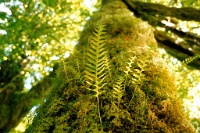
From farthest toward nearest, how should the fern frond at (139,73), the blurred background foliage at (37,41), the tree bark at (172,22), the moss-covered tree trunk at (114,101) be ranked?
the blurred background foliage at (37,41) < the tree bark at (172,22) < the fern frond at (139,73) < the moss-covered tree trunk at (114,101)

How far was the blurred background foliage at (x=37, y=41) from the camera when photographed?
271 inches

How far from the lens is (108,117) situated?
1.50m

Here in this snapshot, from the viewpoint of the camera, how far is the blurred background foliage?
6.88 metres

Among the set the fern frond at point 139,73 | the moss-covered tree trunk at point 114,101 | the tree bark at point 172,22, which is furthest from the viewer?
the tree bark at point 172,22

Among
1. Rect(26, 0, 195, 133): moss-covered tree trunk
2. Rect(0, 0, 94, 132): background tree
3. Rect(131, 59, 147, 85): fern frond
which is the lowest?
Rect(0, 0, 94, 132): background tree

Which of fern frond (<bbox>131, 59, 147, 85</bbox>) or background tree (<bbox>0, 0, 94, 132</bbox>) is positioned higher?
fern frond (<bbox>131, 59, 147, 85</bbox>)

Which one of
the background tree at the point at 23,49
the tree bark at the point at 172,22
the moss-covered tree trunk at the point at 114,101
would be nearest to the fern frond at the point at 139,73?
the moss-covered tree trunk at the point at 114,101

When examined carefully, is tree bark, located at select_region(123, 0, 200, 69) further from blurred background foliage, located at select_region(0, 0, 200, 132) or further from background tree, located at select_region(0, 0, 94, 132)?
background tree, located at select_region(0, 0, 94, 132)

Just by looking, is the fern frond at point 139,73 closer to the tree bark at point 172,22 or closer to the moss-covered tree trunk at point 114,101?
the moss-covered tree trunk at point 114,101

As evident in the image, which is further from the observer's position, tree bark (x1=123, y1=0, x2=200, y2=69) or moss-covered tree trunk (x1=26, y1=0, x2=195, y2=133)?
tree bark (x1=123, y1=0, x2=200, y2=69)

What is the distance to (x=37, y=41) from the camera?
8180mm

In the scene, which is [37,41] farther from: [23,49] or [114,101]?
[114,101]

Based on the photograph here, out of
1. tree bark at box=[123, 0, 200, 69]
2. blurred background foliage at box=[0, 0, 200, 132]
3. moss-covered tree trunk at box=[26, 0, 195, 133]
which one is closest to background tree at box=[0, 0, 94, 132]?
blurred background foliage at box=[0, 0, 200, 132]

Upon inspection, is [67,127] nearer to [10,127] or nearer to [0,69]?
[10,127]
